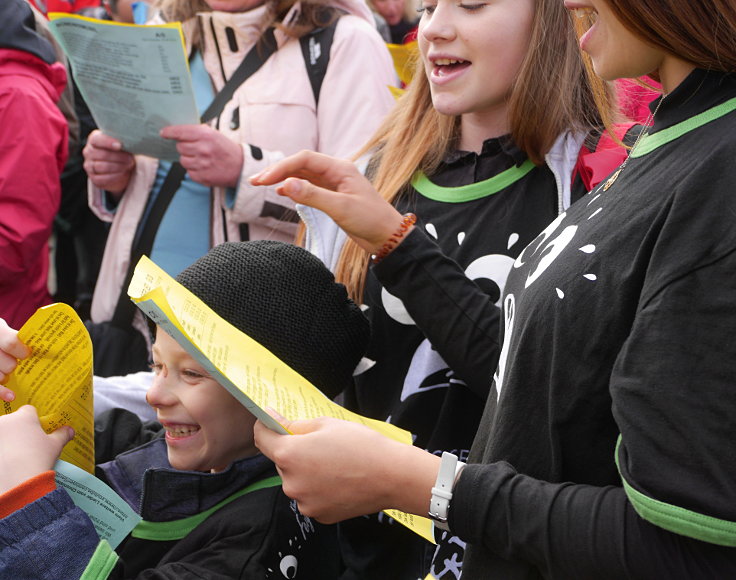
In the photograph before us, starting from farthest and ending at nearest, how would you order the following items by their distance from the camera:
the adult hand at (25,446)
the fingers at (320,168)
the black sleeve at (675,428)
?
the fingers at (320,168) → the adult hand at (25,446) → the black sleeve at (675,428)

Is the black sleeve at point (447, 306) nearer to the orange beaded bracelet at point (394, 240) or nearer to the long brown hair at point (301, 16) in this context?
the orange beaded bracelet at point (394, 240)

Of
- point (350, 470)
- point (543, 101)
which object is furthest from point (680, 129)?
point (543, 101)

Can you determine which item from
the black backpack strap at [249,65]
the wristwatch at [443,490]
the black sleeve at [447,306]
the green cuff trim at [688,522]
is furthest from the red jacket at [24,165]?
the green cuff trim at [688,522]

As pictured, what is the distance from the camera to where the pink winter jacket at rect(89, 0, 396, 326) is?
256 centimetres

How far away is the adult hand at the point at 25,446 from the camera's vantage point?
138 cm

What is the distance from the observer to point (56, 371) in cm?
149

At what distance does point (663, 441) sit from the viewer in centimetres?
92

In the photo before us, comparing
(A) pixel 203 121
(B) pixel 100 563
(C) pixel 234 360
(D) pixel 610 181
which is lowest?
(B) pixel 100 563

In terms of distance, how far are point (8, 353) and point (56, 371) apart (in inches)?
3.5

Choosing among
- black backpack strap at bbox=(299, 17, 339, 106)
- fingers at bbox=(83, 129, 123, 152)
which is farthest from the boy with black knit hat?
fingers at bbox=(83, 129, 123, 152)

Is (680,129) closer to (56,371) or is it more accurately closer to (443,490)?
(443,490)

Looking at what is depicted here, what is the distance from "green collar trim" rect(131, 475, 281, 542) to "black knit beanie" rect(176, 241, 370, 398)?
215 mm

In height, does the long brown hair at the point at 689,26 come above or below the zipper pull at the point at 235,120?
above

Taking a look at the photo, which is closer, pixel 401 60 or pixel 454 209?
pixel 454 209
